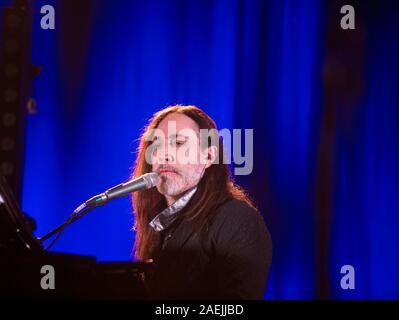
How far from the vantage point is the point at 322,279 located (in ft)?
8.89

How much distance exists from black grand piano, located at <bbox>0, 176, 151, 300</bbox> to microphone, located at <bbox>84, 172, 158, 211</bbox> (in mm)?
281

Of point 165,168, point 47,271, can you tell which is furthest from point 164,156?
point 47,271

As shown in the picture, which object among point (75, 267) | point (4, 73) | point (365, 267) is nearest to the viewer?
point (75, 267)

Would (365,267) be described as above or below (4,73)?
below

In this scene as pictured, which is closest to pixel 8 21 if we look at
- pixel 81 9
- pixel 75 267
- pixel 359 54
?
pixel 81 9

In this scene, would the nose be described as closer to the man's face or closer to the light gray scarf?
the man's face

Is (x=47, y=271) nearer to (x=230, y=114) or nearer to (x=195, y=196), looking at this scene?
(x=195, y=196)

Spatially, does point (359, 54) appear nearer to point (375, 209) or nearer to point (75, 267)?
point (375, 209)

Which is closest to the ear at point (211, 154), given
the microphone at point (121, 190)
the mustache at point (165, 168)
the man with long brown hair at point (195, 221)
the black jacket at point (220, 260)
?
the man with long brown hair at point (195, 221)

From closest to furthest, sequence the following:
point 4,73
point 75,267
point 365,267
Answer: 1. point 75,267
2. point 4,73
3. point 365,267

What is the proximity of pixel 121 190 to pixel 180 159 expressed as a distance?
1.96 feet

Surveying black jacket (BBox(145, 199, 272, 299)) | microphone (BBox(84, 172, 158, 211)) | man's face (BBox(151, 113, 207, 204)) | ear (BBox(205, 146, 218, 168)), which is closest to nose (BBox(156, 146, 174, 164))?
man's face (BBox(151, 113, 207, 204))

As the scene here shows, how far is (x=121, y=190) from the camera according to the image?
1.50 meters

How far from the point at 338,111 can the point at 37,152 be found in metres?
1.59
